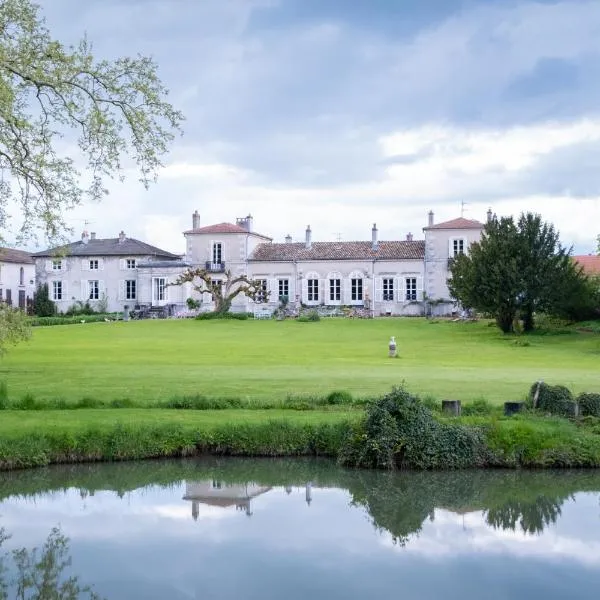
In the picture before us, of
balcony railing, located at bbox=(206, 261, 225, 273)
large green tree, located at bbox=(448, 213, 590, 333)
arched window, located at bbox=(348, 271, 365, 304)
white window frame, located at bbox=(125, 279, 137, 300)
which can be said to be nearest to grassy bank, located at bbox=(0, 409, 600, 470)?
large green tree, located at bbox=(448, 213, 590, 333)

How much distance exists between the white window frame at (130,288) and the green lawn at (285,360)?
35.8 feet

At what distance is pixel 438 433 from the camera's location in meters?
14.9

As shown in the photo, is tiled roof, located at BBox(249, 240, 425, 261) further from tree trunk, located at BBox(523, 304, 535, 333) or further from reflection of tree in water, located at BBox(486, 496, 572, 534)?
reflection of tree in water, located at BBox(486, 496, 572, 534)

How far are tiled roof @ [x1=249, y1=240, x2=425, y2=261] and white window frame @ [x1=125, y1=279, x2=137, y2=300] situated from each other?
843cm

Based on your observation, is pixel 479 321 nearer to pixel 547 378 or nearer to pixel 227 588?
pixel 547 378

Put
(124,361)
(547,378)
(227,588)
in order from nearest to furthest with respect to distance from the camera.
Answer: (227,588) → (547,378) → (124,361)

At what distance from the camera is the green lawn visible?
21.7 meters

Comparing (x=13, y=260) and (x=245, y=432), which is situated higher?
(x=13, y=260)

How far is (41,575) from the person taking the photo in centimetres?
1009

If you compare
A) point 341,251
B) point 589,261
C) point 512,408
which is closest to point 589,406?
point 512,408

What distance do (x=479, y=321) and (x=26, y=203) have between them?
36.6 meters

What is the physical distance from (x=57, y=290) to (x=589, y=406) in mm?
53955

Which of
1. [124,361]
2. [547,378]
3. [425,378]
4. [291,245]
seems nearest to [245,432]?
[425,378]

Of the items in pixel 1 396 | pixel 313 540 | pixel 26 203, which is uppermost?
pixel 26 203
